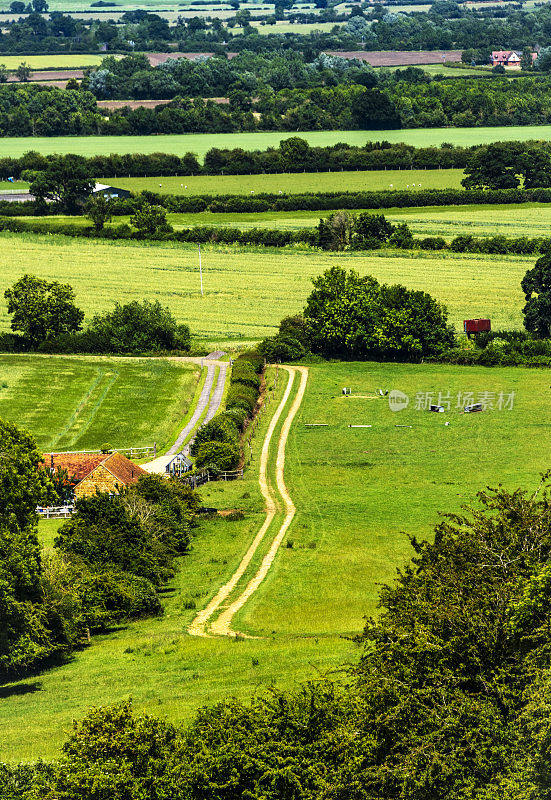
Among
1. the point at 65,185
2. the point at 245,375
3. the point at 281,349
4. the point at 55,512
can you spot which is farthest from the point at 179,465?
the point at 65,185

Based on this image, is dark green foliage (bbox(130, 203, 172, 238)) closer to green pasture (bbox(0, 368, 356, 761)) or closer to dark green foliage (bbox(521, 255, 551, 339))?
dark green foliage (bbox(521, 255, 551, 339))

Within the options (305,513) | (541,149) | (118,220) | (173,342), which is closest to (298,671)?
(305,513)

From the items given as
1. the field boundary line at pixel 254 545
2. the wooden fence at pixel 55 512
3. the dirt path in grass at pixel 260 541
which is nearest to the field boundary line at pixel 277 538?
the dirt path in grass at pixel 260 541

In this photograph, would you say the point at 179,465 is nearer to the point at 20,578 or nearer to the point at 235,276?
the point at 20,578

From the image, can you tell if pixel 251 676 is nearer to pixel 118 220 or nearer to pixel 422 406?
pixel 422 406

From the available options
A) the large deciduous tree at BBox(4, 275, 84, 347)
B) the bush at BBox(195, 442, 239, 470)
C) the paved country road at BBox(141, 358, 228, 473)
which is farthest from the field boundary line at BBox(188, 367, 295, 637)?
the large deciduous tree at BBox(4, 275, 84, 347)

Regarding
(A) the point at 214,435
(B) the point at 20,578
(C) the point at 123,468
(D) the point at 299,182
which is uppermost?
(D) the point at 299,182

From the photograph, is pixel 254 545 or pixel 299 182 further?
pixel 299 182
